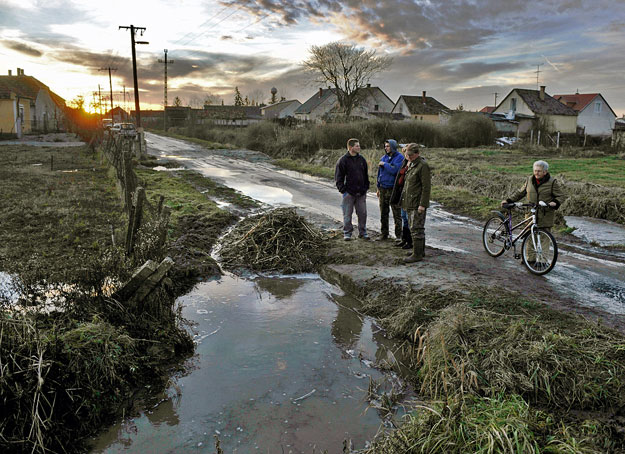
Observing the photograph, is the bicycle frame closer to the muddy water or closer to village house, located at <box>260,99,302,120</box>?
the muddy water

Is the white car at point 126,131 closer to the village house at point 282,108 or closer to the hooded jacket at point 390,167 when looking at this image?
the hooded jacket at point 390,167

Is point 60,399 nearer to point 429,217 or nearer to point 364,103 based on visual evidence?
point 429,217

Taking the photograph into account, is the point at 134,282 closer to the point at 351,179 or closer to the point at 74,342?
the point at 74,342

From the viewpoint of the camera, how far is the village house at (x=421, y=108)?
68250 mm

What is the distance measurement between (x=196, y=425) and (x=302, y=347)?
177cm

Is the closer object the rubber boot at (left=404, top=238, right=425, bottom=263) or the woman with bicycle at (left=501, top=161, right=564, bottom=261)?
the woman with bicycle at (left=501, top=161, right=564, bottom=261)

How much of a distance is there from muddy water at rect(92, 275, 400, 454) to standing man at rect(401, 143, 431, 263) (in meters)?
1.77

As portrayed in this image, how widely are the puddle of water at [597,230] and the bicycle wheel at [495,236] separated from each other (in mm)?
2950

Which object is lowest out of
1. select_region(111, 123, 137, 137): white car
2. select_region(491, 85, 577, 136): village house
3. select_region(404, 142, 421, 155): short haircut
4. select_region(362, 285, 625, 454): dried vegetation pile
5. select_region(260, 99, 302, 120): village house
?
select_region(362, 285, 625, 454): dried vegetation pile

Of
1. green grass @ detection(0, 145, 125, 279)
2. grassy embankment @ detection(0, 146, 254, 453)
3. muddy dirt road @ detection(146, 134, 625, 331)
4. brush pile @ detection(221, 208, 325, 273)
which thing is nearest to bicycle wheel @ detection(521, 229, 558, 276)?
muddy dirt road @ detection(146, 134, 625, 331)

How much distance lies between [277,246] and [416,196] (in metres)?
2.75

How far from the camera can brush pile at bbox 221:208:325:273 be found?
8.66m

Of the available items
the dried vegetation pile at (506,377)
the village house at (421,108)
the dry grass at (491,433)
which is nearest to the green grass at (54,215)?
the dry grass at (491,433)

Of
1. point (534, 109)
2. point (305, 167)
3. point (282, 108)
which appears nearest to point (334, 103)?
point (282, 108)
